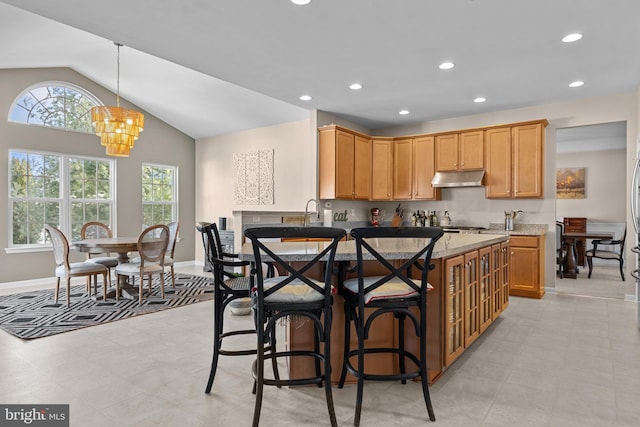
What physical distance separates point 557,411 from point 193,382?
2202 millimetres

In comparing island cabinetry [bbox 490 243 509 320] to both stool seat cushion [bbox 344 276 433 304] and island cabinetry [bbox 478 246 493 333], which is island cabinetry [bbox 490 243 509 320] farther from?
stool seat cushion [bbox 344 276 433 304]

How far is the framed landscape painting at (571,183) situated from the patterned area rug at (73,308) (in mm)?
7887

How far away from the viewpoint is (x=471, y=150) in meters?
5.79

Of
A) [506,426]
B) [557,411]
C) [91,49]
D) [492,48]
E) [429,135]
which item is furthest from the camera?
[429,135]

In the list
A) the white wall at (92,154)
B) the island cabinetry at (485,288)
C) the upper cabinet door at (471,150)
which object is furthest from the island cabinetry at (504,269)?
the white wall at (92,154)

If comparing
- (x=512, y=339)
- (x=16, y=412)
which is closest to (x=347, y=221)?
(x=512, y=339)

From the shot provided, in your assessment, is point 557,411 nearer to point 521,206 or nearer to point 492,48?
point 492,48

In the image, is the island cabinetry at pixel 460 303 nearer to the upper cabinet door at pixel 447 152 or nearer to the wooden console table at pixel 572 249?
the upper cabinet door at pixel 447 152

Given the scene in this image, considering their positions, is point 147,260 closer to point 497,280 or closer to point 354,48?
point 354,48

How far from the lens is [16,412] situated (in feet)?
7.05

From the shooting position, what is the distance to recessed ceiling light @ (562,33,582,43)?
131 inches

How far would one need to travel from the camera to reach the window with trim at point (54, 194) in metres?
5.93
